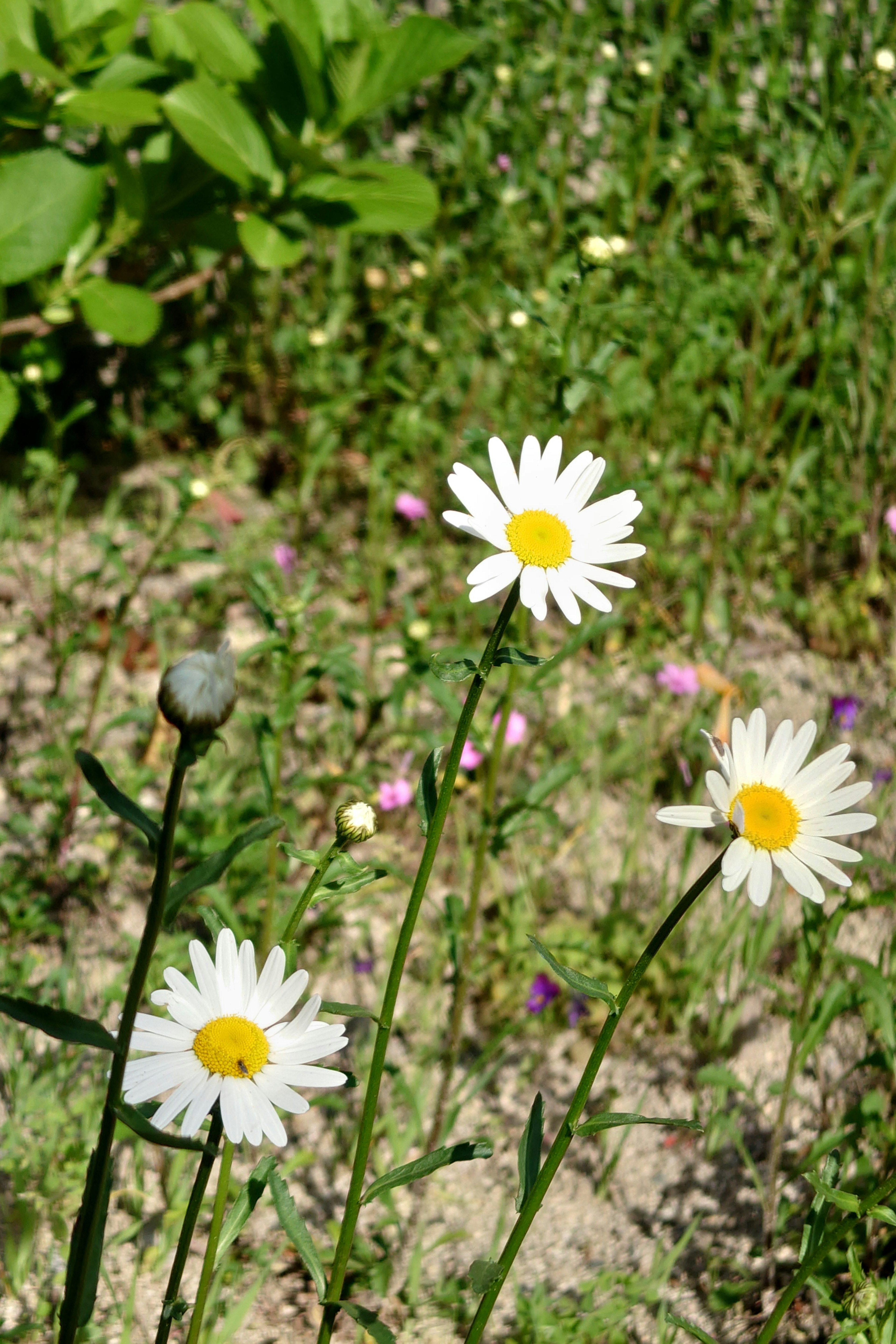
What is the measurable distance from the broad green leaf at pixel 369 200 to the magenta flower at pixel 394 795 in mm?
1121

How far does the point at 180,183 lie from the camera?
2.56 m

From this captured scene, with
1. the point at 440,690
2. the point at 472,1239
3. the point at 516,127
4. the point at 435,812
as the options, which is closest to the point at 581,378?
the point at 440,690

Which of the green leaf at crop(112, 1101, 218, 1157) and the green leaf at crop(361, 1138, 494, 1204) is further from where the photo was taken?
the green leaf at crop(361, 1138, 494, 1204)

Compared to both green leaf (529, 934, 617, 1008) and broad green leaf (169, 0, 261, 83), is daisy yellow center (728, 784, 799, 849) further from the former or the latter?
broad green leaf (169, 0, 261, 83)

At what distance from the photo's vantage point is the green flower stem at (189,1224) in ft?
3.26

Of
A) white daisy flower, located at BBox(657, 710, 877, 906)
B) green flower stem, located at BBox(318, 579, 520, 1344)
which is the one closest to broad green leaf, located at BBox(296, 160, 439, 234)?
green flower stem, located at BBox(318, 579, 520, 1344)

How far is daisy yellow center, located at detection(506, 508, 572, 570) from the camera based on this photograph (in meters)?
1.11

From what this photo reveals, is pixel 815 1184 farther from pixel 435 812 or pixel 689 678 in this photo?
pixel 689 678

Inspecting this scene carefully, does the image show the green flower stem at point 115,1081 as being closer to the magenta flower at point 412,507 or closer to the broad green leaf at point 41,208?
the broad green leaf at point 41,208

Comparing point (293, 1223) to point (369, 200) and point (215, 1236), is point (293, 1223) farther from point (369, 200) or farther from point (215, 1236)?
point (369, 200)

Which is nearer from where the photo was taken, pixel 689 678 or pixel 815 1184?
pixel 815 1184

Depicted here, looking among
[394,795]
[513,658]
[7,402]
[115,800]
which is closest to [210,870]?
[115,800]

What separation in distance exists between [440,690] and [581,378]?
511mm

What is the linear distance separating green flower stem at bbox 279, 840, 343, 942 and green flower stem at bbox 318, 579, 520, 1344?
0.08m
